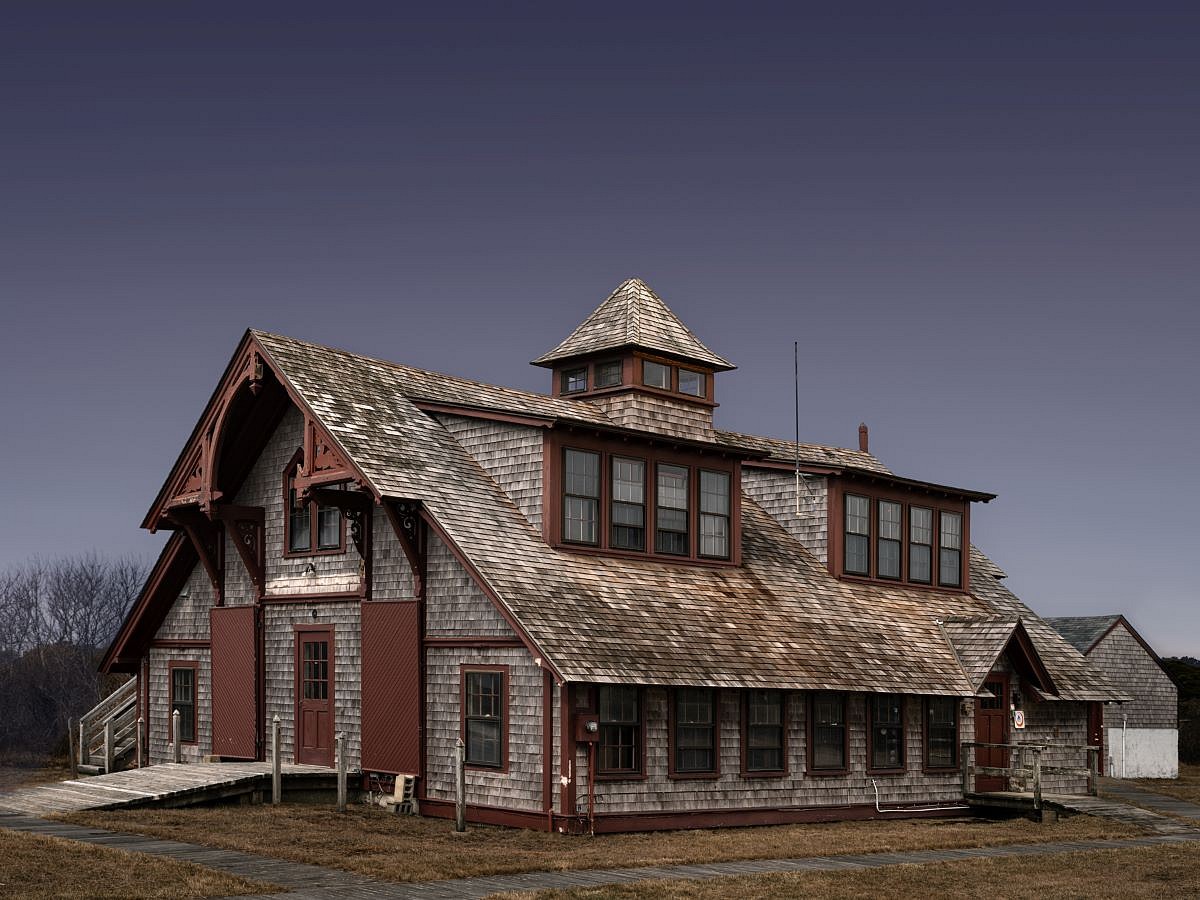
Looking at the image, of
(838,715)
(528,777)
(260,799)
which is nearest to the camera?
(528,777)

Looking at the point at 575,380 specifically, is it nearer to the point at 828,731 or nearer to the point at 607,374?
the point at 607,374

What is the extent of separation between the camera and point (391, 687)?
27281mm


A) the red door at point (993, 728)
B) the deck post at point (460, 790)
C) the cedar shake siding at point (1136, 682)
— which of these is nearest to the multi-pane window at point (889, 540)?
the red door at point (993, 728)

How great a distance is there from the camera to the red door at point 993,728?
32.2m

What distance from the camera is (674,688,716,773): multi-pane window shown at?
2652cm

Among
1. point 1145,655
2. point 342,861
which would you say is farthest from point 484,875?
point 1145,655

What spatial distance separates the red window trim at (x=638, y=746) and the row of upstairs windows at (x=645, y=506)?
3432mm

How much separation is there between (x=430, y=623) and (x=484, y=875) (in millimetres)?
7905

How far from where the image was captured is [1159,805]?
3281 centimetres

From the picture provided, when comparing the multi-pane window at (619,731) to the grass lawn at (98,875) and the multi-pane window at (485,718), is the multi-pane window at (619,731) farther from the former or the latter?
the grass lawn at (98,875)

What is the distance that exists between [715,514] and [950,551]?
27.8 feet

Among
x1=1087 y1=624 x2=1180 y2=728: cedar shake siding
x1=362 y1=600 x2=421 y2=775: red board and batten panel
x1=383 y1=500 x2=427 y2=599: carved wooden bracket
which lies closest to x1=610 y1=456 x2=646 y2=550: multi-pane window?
x1=383 y1=500 x2=427 y2=599: carved wooden bracket

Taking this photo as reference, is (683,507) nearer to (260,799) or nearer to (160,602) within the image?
(260,799)

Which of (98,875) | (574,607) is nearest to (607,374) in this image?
(574,607)
